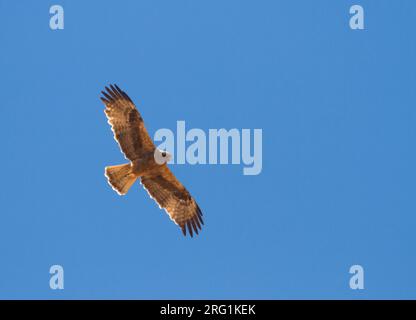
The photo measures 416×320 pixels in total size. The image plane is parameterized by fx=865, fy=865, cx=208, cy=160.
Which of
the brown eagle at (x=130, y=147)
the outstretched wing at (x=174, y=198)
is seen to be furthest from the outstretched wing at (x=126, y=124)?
the outstretched wing at (x=174, y=198)

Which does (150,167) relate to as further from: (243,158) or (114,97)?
(243,158)

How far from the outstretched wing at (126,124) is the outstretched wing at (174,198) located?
2.03ft

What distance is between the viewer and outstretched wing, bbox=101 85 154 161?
15.5m

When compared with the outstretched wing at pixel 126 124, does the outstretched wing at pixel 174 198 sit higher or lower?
lower

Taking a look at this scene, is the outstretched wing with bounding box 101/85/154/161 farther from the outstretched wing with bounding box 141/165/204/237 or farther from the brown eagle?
the outstretched wing with bounding box 141/165/204/237

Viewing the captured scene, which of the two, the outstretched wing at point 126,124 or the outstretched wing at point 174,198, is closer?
the outstretched wing at point 126,124

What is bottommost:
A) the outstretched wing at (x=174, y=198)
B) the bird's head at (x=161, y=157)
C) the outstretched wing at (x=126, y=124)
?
the outstretched wing at (x=174, y=198)

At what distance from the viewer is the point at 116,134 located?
51.1 ft

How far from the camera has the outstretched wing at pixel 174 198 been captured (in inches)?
637

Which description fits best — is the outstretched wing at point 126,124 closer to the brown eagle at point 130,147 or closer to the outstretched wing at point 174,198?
the brown eagle at point 130,147

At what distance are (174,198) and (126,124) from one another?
1869 mm

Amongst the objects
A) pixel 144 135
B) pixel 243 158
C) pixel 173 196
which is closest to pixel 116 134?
pixel 144 135
